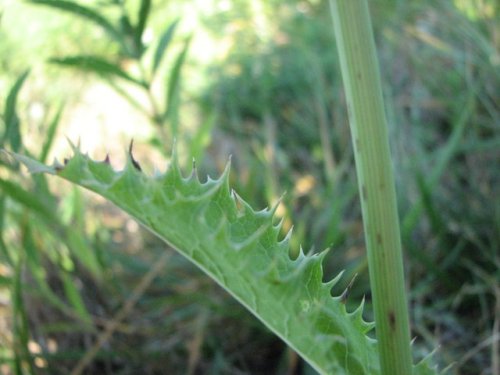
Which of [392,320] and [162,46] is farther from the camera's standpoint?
[162,46]

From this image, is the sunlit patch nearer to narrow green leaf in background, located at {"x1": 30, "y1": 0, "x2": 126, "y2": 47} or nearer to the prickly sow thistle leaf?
narrow green leaf in background, located at {"x1": 30, "y1": 0, "x2": 126, "y2": 47}

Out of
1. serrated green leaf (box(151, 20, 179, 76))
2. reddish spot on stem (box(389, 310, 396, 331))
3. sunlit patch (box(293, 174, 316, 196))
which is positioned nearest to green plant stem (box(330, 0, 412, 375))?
reddish spot on stem (box(389, 310, 396, 331))

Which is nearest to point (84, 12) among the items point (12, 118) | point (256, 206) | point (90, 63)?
point (90, 63)

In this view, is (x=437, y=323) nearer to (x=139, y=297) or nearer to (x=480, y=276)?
(x=480, y=276)

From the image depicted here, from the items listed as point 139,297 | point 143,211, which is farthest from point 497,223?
point 143,211

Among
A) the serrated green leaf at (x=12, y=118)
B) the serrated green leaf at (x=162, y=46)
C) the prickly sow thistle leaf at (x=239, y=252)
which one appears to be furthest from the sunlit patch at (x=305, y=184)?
the prickly sow thistle leaf at (x=239, y=252)

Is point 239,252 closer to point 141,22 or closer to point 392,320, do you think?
point 392,320
